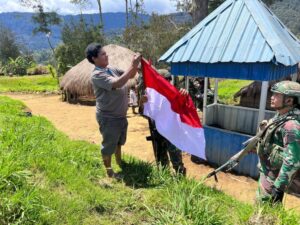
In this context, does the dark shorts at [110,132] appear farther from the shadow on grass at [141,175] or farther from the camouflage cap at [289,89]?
the camouflage cap at [289,89]

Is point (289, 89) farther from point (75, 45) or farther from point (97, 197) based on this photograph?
point (75, 45)

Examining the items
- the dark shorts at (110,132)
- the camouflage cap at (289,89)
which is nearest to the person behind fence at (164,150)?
the dark shorts at (110,132)

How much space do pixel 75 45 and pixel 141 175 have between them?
25449 mm

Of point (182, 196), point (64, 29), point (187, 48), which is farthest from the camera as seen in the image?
point (64, 29)

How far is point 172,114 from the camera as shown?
4355 mm

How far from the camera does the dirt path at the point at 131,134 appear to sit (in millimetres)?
5723

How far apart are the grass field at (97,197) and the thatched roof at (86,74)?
11877mm

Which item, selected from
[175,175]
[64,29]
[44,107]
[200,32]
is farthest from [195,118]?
[64,29]

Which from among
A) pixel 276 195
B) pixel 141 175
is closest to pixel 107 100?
pixel 141 175

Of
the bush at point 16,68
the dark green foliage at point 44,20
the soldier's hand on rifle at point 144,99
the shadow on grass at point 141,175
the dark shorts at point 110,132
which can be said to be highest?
the dark green foliage at point 44,20

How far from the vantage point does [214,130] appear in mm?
6734

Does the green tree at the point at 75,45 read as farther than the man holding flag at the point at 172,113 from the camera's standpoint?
Yes

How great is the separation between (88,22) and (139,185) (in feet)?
94.6

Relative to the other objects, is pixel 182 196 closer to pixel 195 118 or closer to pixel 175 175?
pixel 175 175
